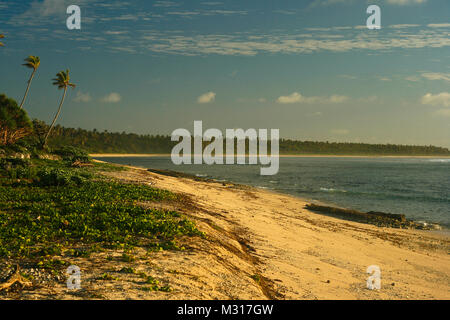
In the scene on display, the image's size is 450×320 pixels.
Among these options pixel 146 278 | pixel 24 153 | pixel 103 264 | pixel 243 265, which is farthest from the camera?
pixel 24 153

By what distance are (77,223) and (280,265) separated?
273 inches

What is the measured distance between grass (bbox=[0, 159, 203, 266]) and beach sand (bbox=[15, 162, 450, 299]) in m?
0.83

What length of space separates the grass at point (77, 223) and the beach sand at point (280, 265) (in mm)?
835

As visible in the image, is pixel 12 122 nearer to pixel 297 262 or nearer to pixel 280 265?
pixel 280 265

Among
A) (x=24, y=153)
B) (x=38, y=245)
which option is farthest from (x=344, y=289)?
(x=24, y=153)

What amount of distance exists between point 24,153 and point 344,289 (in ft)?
99.3

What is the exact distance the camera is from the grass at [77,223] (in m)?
8.62

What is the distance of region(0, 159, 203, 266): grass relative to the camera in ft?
28.3

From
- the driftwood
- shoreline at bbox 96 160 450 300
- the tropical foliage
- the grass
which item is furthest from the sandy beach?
the tropical foliage

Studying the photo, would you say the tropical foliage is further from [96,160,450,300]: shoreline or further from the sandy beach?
the sandy beach

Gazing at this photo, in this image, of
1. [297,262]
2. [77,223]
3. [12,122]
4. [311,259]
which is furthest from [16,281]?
[12,122]

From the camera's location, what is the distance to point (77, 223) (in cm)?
1054

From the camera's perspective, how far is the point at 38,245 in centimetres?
864

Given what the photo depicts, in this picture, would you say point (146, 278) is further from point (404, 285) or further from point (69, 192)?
point (69, 192)
